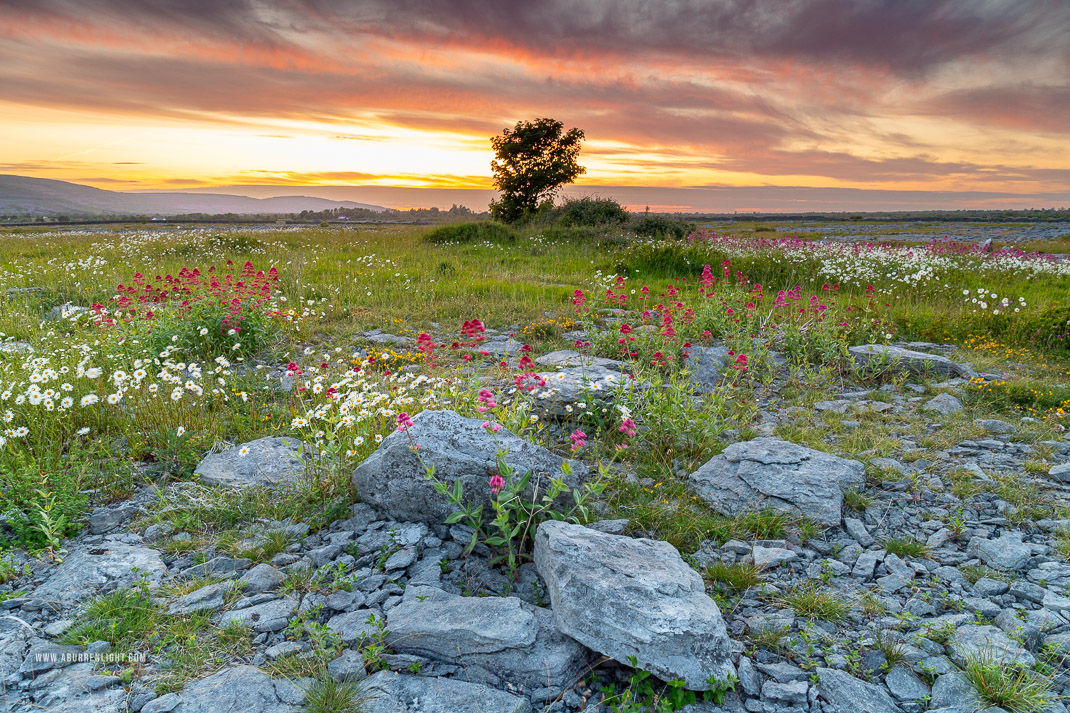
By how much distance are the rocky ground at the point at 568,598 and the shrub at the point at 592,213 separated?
61.5 ft

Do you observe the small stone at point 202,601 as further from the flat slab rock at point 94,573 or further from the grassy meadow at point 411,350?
the grassy meadow at point 411,350

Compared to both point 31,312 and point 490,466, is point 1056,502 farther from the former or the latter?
point 31,312

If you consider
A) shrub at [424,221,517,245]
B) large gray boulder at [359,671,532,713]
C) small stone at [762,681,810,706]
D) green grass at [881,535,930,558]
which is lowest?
small stone at [762,681,810,706]

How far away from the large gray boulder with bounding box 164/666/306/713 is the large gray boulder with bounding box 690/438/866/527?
297 cm

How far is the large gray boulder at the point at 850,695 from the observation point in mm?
2439

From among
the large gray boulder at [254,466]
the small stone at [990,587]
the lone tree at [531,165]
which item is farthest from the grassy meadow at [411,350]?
the lone tree at [531,165]

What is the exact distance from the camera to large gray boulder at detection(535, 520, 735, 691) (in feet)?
8.18

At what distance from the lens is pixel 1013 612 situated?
2932 millimetres

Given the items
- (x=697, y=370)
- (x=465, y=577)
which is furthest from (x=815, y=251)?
(x=465, y=577)

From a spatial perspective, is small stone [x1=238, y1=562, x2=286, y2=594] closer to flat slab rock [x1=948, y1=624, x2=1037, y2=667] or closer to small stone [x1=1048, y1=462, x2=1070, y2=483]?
flat slab rock [x1=948, y1=624, x2=1037, y2=667]

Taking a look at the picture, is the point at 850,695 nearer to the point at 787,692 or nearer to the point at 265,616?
the point at 787,692

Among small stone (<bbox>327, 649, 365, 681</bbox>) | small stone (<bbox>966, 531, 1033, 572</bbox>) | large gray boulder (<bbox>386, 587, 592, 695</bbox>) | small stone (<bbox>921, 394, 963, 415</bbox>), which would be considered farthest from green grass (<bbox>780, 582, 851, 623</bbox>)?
small stone (<bbox>921, 394, 963, 415</bbox>)

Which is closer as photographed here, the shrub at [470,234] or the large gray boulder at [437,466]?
the large gray boulder at [437,466]

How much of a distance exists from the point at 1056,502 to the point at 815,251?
12.3 meters
